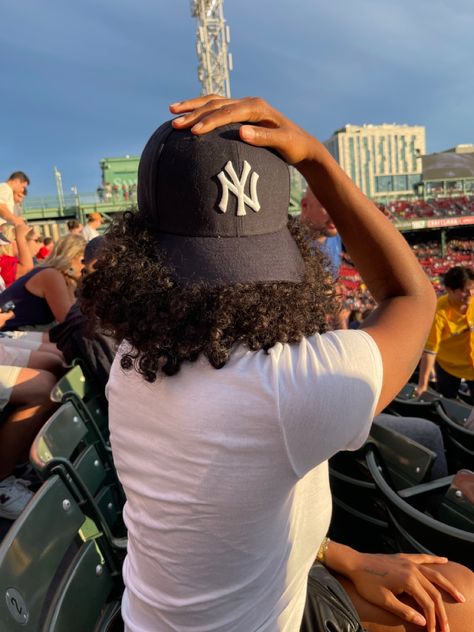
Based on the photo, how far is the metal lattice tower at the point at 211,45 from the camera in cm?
3275

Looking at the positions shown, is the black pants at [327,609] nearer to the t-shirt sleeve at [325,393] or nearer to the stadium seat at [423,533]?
the stadium seat at [423,533]

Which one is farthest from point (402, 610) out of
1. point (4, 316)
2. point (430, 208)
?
point (430, 208)

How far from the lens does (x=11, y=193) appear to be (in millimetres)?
5516

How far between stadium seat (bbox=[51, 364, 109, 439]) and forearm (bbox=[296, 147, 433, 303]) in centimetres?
174

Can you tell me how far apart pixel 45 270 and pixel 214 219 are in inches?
116

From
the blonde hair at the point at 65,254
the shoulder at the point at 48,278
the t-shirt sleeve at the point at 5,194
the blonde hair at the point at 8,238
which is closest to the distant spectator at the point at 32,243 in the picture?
the blonde hair at the point at 8,238

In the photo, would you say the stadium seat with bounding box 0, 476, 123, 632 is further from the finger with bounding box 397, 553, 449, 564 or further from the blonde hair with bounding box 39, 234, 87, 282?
the blonde hair with bounding box 39, 234, 87, 282

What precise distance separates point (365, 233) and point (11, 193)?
546cm

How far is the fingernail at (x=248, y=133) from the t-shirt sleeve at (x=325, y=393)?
0.33 metres

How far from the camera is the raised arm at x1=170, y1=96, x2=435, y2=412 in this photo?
777mm

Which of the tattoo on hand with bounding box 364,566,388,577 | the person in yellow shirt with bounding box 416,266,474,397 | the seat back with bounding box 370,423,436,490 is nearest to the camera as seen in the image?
the tattoo on hand with bounding box 364,566,388,577

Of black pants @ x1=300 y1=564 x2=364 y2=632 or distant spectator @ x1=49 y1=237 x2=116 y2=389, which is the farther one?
distant spectator @ x1=49 y1=237 x2=116 y2=389

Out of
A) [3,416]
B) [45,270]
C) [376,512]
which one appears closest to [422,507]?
[376,512]

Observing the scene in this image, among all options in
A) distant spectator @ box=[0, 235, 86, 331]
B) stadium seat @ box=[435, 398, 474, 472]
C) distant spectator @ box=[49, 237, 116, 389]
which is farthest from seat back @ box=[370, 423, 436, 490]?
distant spectator @ box=[0, 235, 86, 331]
